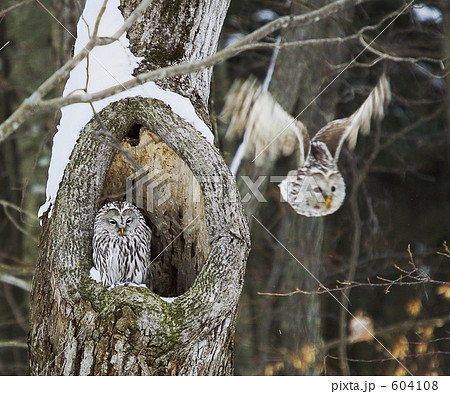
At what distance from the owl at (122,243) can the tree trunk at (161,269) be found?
0.31 feet

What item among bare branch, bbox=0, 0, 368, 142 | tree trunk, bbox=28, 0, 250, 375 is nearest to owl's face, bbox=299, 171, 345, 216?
tree trunk, bbox=28, 0, 250, 375

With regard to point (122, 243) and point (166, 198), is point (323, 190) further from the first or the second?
point (122, 243)

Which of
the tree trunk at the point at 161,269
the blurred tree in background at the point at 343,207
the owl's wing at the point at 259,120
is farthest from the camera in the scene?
the blurred tree in background at the point at 343,207

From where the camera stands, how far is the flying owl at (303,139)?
3.87 metres

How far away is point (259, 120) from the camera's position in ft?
13.1

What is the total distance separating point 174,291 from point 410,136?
3.89 metres

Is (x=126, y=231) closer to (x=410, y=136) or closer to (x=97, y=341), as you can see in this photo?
(x=97, y=341)

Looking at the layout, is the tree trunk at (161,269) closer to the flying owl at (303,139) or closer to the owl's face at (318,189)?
the flying owl at (303,139)

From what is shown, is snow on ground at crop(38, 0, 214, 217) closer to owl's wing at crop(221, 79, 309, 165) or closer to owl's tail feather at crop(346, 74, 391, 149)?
owl's wing at crop(221, 79, 309, 165)

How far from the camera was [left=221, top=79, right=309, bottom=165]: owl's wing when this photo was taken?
157 inches

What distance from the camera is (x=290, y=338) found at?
5.60 m
